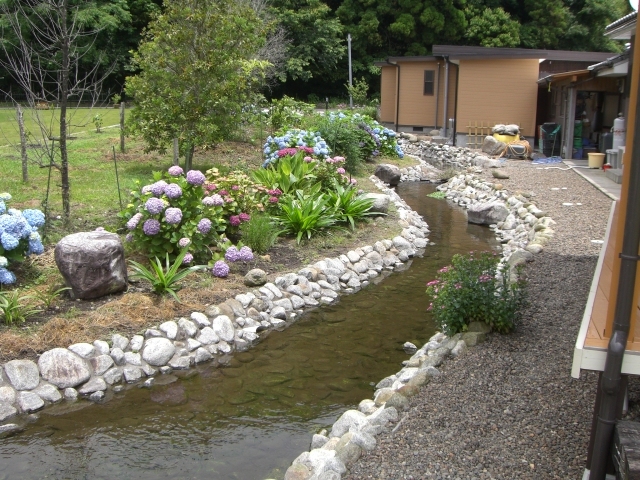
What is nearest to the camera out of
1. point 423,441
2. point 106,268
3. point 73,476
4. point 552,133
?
point 423,441

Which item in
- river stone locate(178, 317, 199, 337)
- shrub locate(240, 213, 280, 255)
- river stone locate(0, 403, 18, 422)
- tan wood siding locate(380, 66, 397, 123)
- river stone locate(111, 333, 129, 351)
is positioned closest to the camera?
river stone locate(0, 403, 18, 422)

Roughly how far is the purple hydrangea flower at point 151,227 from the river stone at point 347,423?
12.2 ft

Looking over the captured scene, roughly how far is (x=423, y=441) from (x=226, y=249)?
4.95 meters

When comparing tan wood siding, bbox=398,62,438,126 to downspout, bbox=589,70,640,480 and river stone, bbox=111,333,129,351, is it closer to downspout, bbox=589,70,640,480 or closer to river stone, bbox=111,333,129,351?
river stone, bbox=111,333,129,351

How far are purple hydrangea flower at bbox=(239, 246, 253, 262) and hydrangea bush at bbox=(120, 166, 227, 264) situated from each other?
478mm

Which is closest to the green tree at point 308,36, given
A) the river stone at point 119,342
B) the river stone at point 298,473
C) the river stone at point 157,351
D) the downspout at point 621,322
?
the river stone at point 157,351

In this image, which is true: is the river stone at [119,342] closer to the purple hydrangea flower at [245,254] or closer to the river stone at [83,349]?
the river stone at [83,349]

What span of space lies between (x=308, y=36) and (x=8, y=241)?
104 ft

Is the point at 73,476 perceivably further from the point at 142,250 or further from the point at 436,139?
the point at 436,139

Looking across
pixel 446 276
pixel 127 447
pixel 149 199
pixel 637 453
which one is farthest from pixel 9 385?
pixel 637 453

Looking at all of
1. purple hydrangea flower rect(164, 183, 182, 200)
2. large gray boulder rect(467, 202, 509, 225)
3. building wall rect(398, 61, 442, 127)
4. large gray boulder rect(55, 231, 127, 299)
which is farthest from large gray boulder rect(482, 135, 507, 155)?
large gray boulder rect(55, 231, 127, 299)

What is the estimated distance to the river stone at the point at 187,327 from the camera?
22.7 feet

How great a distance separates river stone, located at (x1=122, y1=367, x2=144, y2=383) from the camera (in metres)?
6.30

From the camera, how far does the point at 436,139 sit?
23266 mm
